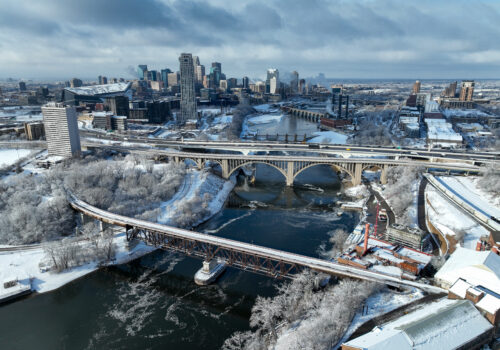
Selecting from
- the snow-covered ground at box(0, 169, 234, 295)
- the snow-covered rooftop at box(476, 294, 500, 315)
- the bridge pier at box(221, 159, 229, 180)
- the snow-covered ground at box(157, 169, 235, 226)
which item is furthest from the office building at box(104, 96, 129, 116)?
the snow-covered rooftop at box(476, 294, 500, 315)

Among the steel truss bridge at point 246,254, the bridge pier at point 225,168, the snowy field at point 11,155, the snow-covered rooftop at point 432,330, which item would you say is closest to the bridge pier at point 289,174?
the bridge pier at point 225,168

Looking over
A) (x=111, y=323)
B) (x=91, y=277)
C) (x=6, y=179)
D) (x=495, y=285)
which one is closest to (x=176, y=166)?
(x=6, y=179)

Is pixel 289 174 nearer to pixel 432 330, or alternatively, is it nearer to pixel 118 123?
pixel 432 330

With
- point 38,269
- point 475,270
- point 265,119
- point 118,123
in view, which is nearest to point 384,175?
point 475,270

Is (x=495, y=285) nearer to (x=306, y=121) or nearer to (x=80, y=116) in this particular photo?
(x=80, y=116)

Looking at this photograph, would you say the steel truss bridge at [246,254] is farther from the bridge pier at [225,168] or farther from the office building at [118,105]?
the office building at [118,105]

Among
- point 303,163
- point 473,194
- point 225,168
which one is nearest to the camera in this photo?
point 473,194

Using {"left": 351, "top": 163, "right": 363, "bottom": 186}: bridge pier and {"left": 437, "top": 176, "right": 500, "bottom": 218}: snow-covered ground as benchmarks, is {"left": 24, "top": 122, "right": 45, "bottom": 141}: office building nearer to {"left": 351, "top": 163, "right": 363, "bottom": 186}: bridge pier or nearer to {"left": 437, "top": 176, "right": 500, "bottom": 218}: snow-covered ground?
{"left": 351, "top": 163, "right": 363, "bottom": 186}: bridge pier
